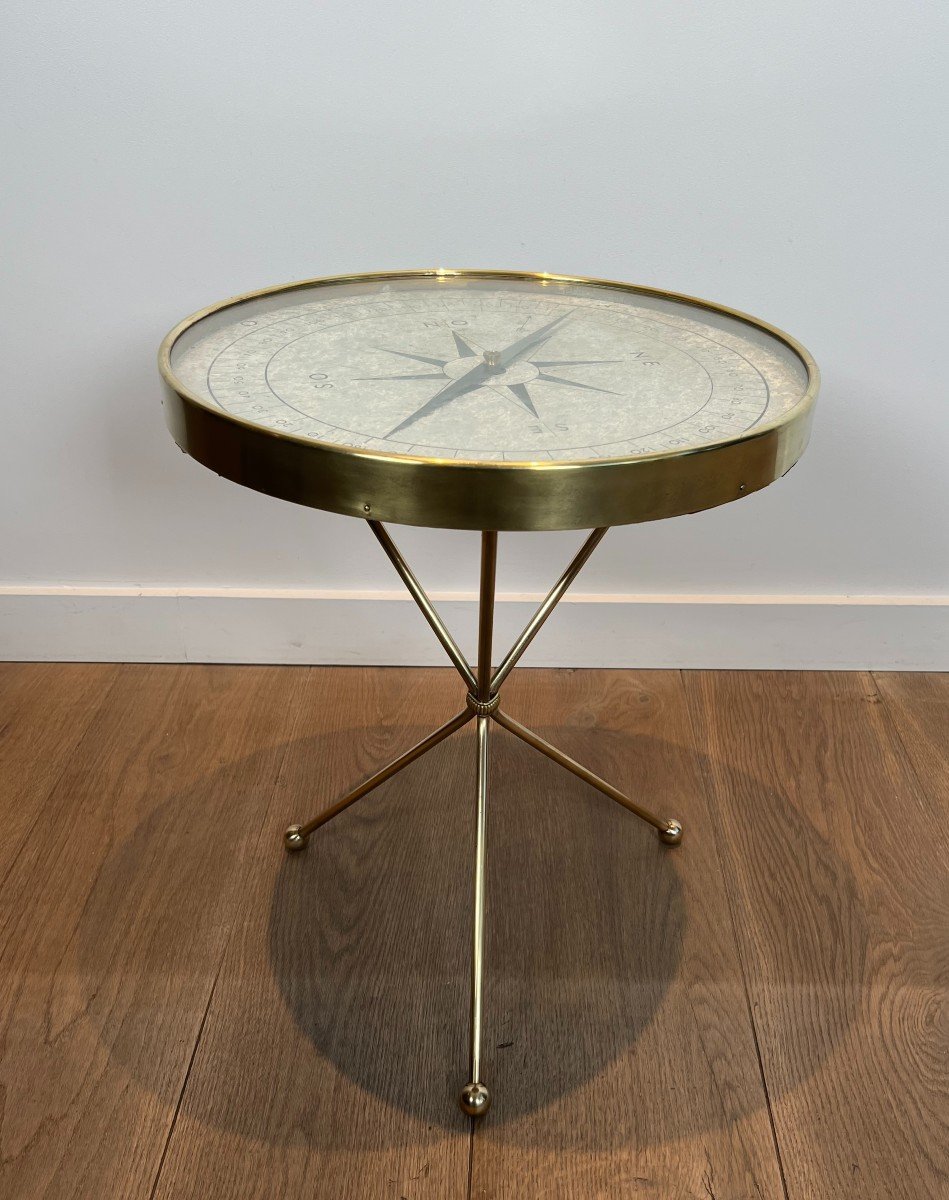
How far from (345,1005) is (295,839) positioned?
30 centimetres

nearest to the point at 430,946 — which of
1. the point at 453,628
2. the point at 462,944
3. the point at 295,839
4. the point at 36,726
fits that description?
the point at 462,944

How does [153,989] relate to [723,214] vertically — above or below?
below

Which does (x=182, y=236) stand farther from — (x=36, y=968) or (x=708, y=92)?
(x=36, y=968)

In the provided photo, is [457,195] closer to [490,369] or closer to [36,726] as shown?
[490,369]

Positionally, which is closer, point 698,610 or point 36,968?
point 36,968

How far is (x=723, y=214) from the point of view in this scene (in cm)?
181

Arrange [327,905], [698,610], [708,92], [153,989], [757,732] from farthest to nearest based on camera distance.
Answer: [698,610], [757,732], [708,92], [327,905], [153,989]

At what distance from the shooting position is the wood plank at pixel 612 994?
125cm

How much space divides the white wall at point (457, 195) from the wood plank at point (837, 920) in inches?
13.2

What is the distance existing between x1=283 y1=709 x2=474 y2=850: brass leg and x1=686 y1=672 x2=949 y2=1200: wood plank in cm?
45

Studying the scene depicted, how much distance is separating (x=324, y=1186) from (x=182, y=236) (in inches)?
52.7

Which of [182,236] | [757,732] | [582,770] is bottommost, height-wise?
[757,732]

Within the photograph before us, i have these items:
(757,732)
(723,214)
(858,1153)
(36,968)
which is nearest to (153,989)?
(36,968)

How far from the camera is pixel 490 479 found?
99 cm
